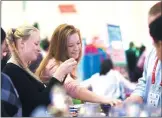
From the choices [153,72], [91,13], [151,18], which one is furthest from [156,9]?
[91,13]

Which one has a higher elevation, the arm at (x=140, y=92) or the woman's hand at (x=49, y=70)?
the woman's hand at (x=49, y=70)

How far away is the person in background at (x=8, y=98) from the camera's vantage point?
1387mm

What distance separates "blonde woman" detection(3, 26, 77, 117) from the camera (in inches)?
56.7

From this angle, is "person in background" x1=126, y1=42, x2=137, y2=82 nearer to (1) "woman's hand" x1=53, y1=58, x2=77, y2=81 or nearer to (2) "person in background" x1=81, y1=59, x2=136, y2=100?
(2) "person in background" x1=81, y1=59, x2=136, y2=100

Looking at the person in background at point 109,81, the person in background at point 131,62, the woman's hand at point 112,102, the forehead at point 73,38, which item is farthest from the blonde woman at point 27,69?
the person in background at point 131,62

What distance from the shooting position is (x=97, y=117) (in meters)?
1.36

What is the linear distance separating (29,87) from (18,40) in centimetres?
22

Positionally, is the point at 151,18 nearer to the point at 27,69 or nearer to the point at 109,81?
the point at 27,69

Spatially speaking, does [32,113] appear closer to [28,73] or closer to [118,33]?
[28,73]

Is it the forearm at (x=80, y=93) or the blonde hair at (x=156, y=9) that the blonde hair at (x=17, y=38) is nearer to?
the forearm at (x=80, y=93)

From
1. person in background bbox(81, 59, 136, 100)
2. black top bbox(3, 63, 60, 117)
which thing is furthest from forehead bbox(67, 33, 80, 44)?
person in background bbox(81, 59, 136, 100)

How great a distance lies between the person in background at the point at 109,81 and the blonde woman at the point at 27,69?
494 mm

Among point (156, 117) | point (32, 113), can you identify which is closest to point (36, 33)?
point (32, 113)

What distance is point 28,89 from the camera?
1.48 meters
